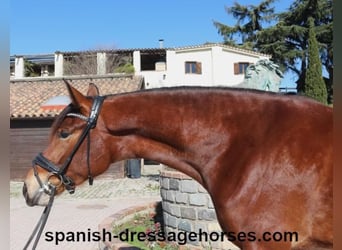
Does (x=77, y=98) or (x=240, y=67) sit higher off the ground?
(x=240, y=67)

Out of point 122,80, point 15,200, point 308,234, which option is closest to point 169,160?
point 308,234

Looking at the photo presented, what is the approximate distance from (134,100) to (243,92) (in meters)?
0.64

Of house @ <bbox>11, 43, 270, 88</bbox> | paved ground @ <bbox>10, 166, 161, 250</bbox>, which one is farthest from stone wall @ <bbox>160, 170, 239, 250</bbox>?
house @ <bbox>11, 43, 270, 88</bbox>

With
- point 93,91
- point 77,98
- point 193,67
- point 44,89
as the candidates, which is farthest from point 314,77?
point 77,98

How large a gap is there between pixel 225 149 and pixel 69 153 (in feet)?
2.81

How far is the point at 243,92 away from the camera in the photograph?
2.04 m

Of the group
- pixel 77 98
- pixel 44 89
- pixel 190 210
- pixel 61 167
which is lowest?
pixel 190 210

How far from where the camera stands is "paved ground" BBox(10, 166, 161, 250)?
6633 millimetres

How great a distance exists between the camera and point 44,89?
61.1 feet

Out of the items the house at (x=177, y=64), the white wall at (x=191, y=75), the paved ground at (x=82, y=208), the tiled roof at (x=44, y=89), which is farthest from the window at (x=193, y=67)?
the paved ground at (x=82, y=208)

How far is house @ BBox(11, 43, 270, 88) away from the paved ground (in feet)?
49.3

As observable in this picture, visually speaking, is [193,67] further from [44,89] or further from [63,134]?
[63,134]

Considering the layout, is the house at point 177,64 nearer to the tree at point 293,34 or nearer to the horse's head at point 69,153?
the tree at point 293,34

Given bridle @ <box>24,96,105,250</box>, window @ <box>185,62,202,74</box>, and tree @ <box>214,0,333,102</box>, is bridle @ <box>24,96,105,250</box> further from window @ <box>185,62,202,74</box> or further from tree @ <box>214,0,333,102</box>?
window @ <box>185,62,202,74</box>
